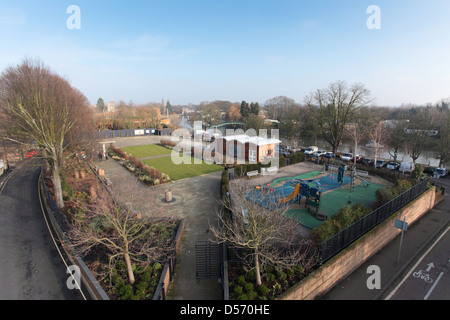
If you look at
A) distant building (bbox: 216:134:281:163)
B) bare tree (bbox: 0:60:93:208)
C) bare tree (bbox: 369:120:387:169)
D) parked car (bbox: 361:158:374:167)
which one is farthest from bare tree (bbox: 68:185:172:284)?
bare tree (bbox: 369:120:387:169)

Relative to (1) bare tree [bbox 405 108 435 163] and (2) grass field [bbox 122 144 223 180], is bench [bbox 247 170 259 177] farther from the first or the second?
(1) bare tree [bbox 405 108 435 163]

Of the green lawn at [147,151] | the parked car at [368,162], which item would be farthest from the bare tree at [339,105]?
the green lawn at [147,151]

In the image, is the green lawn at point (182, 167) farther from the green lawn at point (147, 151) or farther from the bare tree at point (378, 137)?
the bare tree at point (378, 137)

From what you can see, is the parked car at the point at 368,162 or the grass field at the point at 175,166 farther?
the parked car at the point at 368,162

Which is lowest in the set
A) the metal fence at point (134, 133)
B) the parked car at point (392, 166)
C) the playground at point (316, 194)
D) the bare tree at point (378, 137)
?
the playground at point (316, 194)

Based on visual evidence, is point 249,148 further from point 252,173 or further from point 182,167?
point 182,167
